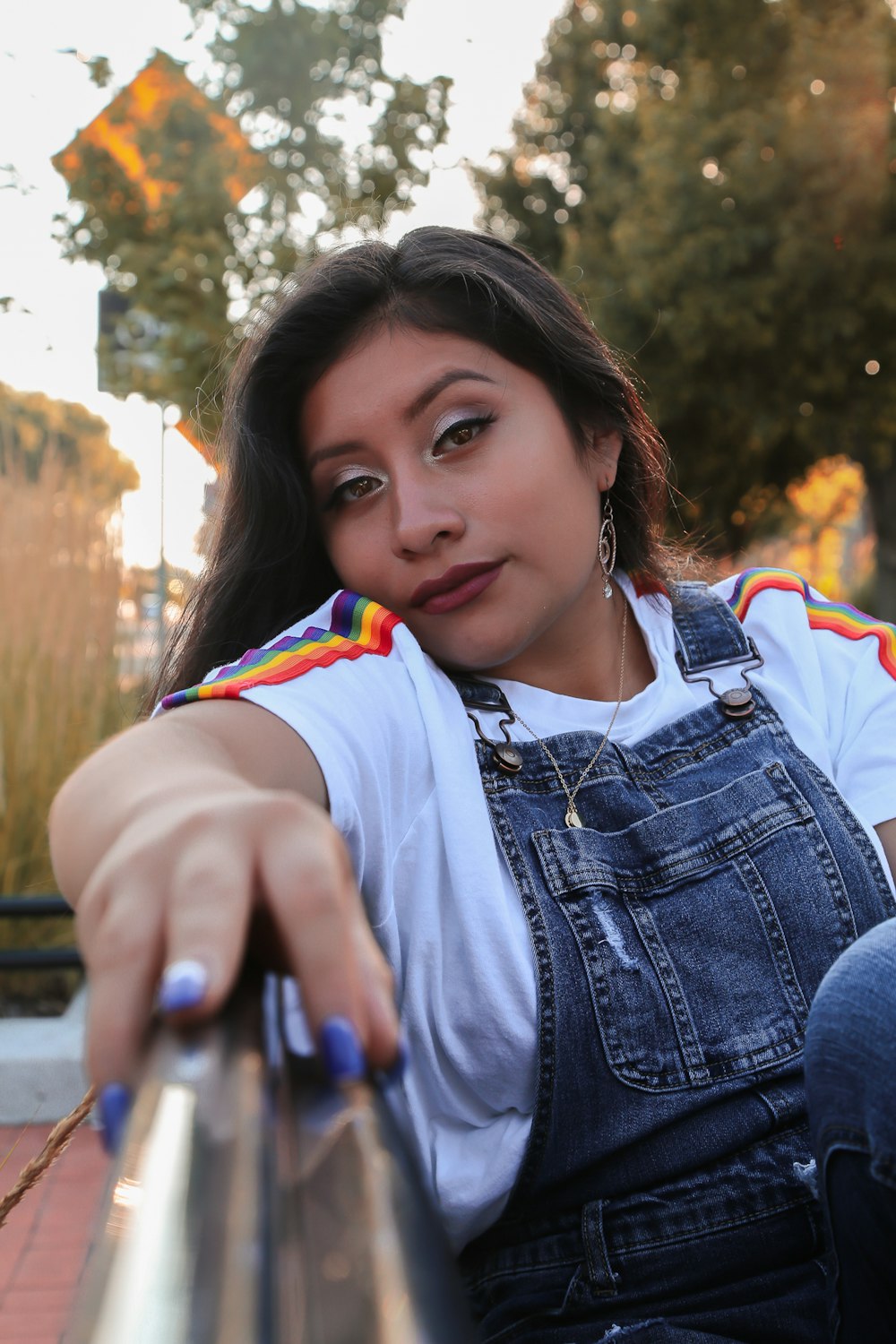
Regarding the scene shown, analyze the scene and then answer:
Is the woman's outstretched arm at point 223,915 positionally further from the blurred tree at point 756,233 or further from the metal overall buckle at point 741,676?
the blurred tree at point 756,233

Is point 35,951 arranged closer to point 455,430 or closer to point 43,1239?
point 43,1239

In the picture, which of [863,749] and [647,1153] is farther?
[863,749]

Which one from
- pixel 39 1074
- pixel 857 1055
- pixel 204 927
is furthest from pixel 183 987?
pixel 39 1074

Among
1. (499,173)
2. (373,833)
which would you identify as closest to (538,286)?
(373,833)

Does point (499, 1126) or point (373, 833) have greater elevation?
point (373, 833)

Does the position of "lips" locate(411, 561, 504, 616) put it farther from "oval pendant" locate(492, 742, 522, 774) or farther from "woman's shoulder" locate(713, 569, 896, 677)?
"woman's shoulder" locate(713, 569, 896, 677)

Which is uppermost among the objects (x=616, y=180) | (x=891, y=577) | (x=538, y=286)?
(x=616, y=180)

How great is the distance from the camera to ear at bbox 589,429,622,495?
1813 mm

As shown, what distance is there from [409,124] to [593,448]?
6.50m

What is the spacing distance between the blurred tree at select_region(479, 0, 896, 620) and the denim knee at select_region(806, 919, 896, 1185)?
12466mm

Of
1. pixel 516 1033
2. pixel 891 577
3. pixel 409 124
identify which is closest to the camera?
pixel 516 1033

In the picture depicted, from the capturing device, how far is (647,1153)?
1.24m

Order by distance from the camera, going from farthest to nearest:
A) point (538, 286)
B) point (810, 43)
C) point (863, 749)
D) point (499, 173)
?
point (499, 173), point (810, 43), point (538, 286), point (863, 749)

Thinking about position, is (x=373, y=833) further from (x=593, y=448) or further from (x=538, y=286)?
(x=538, y=286)
